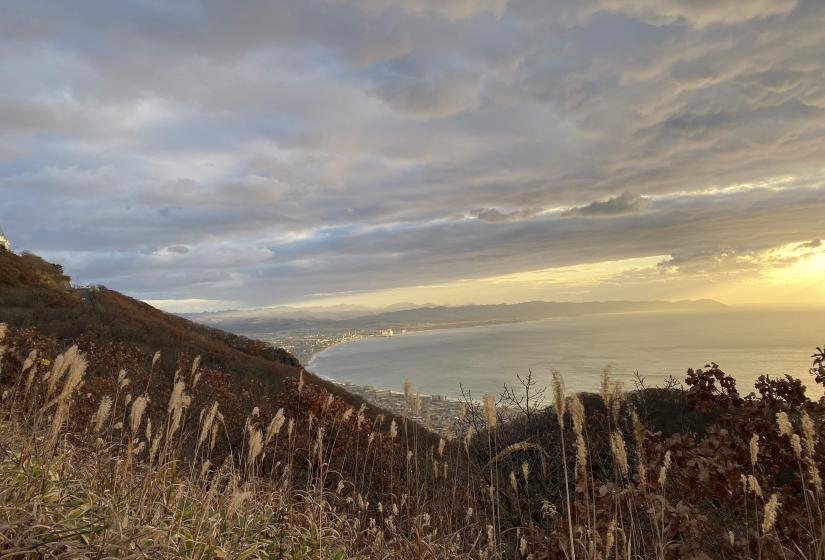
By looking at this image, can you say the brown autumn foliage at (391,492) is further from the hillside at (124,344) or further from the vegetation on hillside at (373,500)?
the hillside at (124,344)

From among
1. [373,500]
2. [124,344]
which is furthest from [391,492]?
[124,344]

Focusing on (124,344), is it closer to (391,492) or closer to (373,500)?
(373,500)

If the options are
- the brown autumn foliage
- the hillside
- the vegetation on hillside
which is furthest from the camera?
the hillside

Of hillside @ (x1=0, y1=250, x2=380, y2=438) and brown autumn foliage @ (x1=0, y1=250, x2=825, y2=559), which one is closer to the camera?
brown autumn foliage @ (x1=0, y1=250, x2=825, y2=559)

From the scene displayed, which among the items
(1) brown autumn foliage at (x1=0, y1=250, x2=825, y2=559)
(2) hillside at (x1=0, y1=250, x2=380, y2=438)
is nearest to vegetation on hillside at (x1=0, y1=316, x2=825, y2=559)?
(1) brown autumn foliage at (x1=0, y1=250, x2=825, y2=559)

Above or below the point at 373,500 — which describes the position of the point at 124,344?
above

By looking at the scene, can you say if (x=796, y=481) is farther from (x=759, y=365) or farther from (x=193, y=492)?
(x=759, y=365)

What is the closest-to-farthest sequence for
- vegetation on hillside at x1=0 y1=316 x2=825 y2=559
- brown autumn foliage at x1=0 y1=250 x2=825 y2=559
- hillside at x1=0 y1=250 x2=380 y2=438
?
vegetation on hillside at x1=0 y1=316 x2=825 y2=559, brown autumn foliage at x1=0 y1=250 x2=825 y2=559, hillside at x1=0 y1=250 x2=380 y2=438

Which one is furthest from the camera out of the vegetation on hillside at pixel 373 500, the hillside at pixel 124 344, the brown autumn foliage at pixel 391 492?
the hillside at pixel 124 344

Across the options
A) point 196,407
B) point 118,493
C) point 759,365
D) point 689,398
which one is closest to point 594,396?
point 689,398

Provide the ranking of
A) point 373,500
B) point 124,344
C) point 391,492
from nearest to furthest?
point 391,492
point 373,500
point 124,344

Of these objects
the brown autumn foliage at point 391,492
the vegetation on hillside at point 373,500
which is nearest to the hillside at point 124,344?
the brown autumn foliage at point 391,492

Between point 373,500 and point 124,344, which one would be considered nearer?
point 373,500

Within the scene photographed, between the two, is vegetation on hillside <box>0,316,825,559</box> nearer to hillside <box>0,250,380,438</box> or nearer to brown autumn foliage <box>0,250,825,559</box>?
brown autumn foliage <box>0,250,825,559</box>
